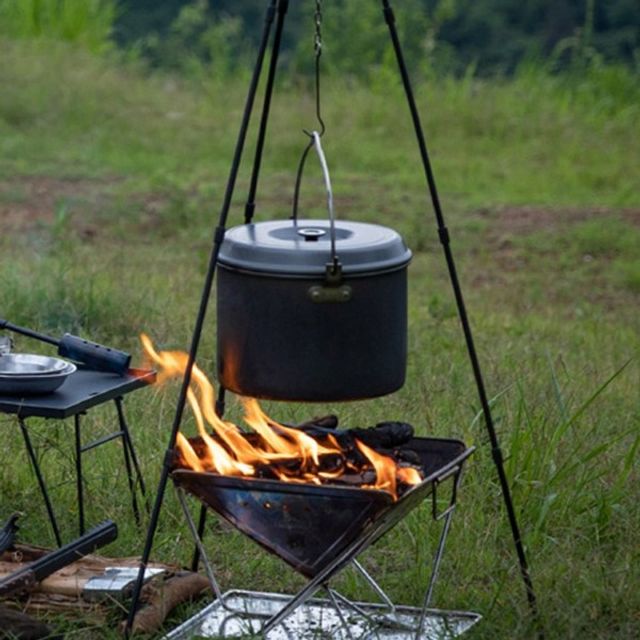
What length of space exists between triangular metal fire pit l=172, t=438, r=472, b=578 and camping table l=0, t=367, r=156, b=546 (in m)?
0.44

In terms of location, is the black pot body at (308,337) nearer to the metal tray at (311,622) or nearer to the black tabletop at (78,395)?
the black tabletop at (78,395)

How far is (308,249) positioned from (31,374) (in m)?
Answer: 0.83

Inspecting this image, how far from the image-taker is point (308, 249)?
364cm

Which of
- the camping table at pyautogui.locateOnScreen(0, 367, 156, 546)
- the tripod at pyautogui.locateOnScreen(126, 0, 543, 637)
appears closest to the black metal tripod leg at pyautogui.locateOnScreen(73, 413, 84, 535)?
the camping table at pyautogui.locateOnScreen(0, 367, 156, 546)

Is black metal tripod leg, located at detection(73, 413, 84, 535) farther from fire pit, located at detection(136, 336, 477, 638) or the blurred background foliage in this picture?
the blurred background foliage

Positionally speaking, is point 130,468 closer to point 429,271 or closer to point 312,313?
point 312,313

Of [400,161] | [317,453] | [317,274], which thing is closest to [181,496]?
[317,453]

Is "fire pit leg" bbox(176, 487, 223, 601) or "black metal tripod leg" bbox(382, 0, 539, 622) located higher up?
"black metal tripod leg" bbox(382, 0, 539, 622)

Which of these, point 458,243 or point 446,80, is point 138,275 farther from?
point 446,80

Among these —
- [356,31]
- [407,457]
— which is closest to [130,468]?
[407,457]

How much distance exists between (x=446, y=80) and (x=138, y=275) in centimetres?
593

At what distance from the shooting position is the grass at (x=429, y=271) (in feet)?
14.8

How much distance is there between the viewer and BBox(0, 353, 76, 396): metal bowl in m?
4.00

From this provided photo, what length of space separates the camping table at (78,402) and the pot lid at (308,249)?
1.86ft
